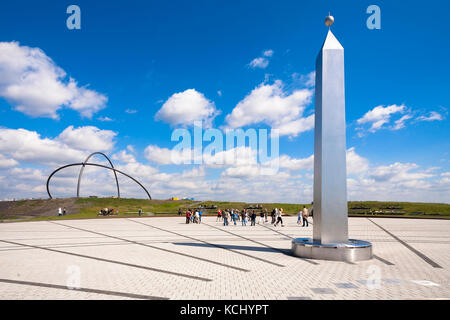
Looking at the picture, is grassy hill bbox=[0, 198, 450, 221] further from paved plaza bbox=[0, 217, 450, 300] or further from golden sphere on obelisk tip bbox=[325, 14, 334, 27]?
golden sphere on obelisk tip bbox=[325, 14, 334, 27]

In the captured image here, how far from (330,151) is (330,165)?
1.68 feet

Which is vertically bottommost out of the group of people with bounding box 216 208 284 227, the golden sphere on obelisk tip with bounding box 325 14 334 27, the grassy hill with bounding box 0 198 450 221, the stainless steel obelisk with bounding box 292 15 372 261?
the grassy hill with bounding box 0 198 450 221

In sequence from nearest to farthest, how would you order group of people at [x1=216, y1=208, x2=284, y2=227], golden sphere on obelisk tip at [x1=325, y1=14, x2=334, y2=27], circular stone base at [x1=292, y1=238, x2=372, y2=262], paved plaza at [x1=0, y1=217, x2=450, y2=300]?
paved plaza at [x1=0, y1=217, x2=450, y2=300] → circular stone base at [x1=292, y1=238, x2=372, y2=262] → golden sphere on obelisk tip at [x1=325, y1=14, x2=334, y2=27] → group of people at [x1=216, y1=208, x2=284, y2=227]

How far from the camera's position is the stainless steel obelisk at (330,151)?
11.1 metres

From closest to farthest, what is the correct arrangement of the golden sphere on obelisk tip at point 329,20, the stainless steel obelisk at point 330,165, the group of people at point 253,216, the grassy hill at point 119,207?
the stainless steel obelisk at point 330,165
the golden sphere on obelisk tip at point 329,20
the group of people at point 253,216
the grassy hill at point 119,207

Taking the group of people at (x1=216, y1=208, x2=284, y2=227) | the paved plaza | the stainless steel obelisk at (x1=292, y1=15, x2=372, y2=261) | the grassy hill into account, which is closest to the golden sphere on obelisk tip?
the stainless steel obelisk at (x1=292, y1=15, x2=372, y2=261)

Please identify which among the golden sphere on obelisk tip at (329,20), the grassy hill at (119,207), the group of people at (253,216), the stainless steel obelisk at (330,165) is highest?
the golden sphere on obelisk tip at (329,20)

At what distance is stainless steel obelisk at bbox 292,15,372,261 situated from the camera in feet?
36.5

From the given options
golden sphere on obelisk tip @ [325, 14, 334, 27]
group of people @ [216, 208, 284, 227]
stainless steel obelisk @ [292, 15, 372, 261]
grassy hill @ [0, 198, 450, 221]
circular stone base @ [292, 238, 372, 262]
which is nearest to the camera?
circular stone base @ [292, 238, 372, 262]

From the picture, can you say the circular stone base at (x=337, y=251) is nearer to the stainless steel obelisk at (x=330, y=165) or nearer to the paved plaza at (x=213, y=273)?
the stainless steel obelisk at (x=330, y=165)

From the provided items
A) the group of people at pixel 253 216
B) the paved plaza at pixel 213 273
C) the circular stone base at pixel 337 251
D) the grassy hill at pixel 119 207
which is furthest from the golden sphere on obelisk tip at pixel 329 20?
the grassy hill at pixel 119 207

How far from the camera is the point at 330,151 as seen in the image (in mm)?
11258
